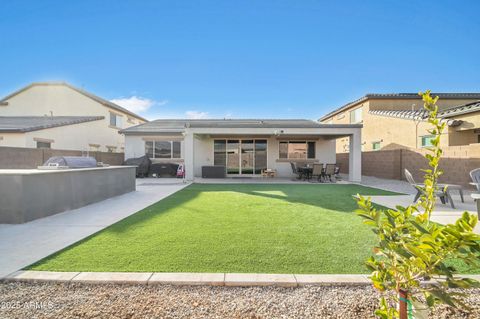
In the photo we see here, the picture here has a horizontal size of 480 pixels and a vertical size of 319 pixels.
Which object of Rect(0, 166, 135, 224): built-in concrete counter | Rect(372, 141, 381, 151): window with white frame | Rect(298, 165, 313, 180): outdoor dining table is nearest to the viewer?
Rect(0, 166, 135, 224): built-in concrete counter

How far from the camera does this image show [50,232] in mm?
4473

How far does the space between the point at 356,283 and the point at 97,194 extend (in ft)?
25.6

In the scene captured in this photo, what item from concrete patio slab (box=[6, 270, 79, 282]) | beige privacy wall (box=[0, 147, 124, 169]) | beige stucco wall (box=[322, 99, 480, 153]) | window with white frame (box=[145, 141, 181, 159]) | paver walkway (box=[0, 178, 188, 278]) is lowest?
concrete patio slab (box=[6, 270, 79, 282])

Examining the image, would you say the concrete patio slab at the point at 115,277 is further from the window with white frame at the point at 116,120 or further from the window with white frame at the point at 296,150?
the window with white frame at the point at 116,120

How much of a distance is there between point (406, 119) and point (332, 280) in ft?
56.5

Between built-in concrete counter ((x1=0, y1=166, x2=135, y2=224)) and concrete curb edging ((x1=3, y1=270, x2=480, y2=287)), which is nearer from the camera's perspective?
concrete curb edging ((x1=3, y1=270, x2=480, y2=287))

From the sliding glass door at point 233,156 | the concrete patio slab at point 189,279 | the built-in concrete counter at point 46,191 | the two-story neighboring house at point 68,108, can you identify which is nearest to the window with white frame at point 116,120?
the two-story neighboring house at point 68,108

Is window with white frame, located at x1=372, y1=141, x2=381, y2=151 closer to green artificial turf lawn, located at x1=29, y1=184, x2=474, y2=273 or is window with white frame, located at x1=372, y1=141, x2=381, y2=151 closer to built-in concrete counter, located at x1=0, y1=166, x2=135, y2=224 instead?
green artificial turf lawn, located at x1=29, y1=184, x2=474, y2=273

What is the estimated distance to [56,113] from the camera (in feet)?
75.7

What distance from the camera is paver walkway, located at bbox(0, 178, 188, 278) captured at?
3.36 metres

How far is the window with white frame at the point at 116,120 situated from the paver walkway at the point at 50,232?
64.9 feet

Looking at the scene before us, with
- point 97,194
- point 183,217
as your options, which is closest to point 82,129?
point 97,194

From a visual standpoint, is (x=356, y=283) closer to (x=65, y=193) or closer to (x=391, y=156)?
(x=65, y=193)

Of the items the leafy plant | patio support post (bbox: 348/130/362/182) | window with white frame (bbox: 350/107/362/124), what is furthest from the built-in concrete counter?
window with white frame (bbox: 350/107/362/124)
